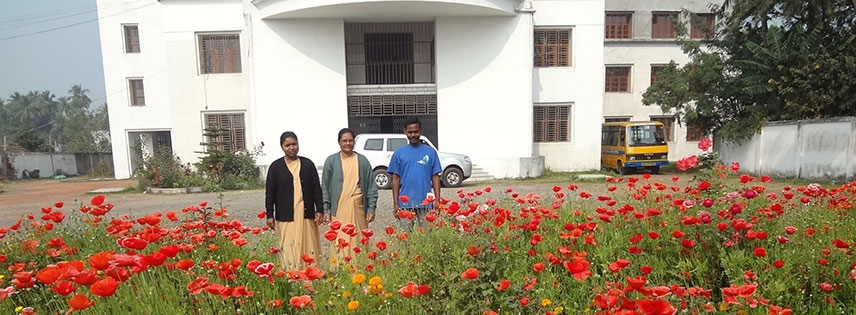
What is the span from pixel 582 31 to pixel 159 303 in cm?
1396

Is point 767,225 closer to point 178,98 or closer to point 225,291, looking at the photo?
point 225,291

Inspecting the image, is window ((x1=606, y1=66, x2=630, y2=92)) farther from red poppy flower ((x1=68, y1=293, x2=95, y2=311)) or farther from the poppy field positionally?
red poppy flower ((x1=68, y1=293, x2=95, y2=311))

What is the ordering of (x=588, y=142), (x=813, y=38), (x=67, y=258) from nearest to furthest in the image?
(x=67, y=258) → (x=813, y=38) → (x=588, y=142)

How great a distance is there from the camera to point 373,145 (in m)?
10.4

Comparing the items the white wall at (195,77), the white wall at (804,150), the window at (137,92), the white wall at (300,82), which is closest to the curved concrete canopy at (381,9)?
the white wall at (300,82)

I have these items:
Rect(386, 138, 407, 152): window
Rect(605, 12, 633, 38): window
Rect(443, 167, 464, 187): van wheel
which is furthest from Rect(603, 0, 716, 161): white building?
Rect(386, 138, 407, 152): window

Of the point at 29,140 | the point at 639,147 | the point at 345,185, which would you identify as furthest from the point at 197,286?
the point at 29,140

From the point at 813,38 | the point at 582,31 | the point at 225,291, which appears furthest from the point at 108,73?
the point at 813,38

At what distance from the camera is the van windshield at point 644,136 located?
515 inches

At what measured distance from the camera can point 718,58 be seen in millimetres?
12828

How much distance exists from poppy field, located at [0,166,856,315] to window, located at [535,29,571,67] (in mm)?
11058

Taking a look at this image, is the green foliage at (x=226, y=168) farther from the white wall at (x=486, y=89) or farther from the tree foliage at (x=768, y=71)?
the tree foliage at (x=768, y=71)

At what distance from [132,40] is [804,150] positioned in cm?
2242

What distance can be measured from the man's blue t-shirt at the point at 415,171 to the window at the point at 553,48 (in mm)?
11054
